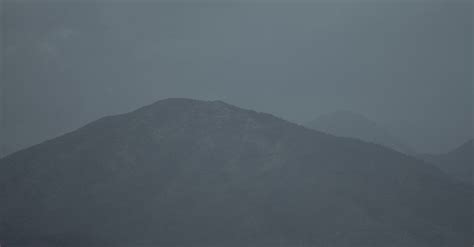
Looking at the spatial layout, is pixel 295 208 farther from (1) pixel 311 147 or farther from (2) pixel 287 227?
(1) pixel 311 147

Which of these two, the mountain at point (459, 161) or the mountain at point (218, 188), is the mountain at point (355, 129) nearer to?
the mountain at point (459, 161)

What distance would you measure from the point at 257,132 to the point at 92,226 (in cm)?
2288

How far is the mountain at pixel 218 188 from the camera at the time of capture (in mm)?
40250

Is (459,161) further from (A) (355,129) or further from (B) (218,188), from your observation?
(B) (218,188)

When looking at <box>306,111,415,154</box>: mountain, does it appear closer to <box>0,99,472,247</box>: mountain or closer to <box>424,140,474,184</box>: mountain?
<box>424,140,474,184</box>: mountain

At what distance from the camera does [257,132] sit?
55.2m

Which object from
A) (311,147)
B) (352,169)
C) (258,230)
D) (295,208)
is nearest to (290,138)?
(311,147)

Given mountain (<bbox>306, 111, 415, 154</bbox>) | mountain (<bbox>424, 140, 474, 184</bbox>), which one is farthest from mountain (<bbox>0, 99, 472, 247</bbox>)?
mountain (<bbox>306, 111, 415, 154</bbox>)

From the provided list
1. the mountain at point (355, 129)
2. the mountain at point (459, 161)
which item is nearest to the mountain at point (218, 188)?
the mountain at point (459, 161)

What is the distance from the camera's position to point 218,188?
47500 millimetres

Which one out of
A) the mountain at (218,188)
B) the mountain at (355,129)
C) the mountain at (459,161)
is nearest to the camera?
the mountain at (218,188)

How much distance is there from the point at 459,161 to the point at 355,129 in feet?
112

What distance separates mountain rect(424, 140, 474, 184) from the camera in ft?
249

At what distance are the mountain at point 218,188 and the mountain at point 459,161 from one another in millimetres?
27146
